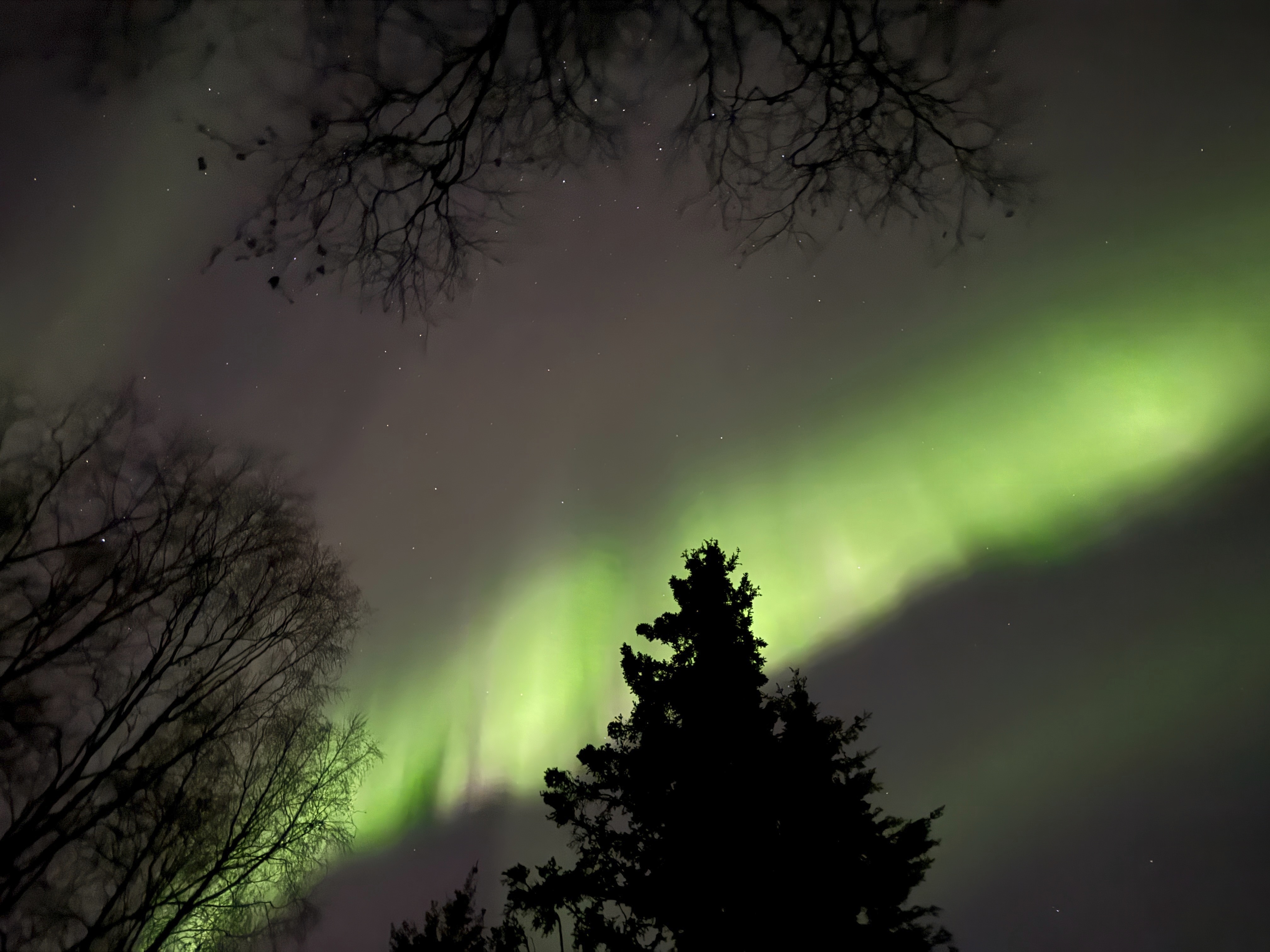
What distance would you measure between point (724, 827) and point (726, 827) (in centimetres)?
3

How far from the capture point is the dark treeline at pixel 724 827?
646cm

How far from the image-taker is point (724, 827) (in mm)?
6793

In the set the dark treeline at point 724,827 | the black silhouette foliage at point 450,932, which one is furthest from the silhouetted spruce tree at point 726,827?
the black silhouette foliage at point 450,932

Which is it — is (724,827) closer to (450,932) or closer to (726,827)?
(726,827)

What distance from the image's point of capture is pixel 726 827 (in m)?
6.79

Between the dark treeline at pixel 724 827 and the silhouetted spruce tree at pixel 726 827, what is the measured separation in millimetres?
17

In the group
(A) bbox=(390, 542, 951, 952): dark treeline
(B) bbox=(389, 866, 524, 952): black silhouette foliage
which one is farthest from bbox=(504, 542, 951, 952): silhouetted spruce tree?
(B) bbox=(389, 866, 524, 952): black silhouette foliage

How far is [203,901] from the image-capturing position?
7.71 m

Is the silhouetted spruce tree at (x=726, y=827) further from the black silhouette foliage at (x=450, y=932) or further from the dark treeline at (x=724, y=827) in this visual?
the black silhouette foliage at (x=450, y=932)

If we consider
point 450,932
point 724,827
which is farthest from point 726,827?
point 450,932

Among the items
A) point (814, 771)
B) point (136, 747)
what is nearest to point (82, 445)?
point (136, 747)

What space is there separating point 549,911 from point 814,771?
4.10 m

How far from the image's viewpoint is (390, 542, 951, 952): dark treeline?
646 centimetres

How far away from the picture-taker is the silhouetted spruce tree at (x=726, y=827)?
21.2ft
